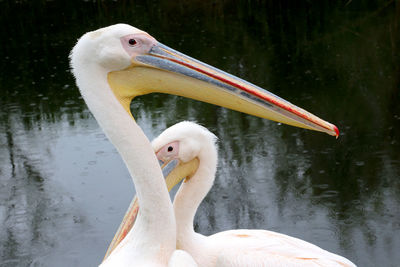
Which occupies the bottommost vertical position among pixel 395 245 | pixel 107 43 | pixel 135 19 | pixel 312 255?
pixel 395 245

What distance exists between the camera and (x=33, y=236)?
443cm

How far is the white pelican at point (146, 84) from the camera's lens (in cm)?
198

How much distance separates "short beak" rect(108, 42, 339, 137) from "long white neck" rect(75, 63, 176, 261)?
3.3 inches

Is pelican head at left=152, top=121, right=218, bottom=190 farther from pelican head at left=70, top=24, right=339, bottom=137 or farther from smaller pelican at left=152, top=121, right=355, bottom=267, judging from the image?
pelican head at left=70, top=24, right=339, bottom=137

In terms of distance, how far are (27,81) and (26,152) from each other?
119 inches

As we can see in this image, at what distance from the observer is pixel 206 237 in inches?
112

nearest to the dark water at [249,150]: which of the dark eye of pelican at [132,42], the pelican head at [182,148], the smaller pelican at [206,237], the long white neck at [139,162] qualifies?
the smaller pelican at [206,237]

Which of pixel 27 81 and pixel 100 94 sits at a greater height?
pixel 27 81

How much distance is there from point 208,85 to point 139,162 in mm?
393

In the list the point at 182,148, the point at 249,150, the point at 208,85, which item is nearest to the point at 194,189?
the point at 182,148

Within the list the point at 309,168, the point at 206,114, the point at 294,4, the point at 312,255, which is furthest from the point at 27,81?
the point at 294,4

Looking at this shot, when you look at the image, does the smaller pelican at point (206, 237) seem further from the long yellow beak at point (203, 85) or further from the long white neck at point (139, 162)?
the long yellow beak at point (203, 85)

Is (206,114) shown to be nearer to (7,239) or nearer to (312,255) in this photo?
(7,239)

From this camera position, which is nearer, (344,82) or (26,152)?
(26,152)
